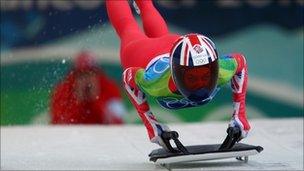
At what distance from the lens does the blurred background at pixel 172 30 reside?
28.5 ft

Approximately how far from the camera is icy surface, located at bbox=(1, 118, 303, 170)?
552 cm

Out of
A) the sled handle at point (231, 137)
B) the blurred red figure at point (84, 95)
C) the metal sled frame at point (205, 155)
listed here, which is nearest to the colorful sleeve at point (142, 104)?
the metal sled frame at point (205, 155)

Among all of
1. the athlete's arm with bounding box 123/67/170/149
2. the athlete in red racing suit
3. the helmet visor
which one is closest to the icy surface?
the athlete's arm with bounding box 123/67/170/149

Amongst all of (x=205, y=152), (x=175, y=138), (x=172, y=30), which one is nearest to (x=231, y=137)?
(x=205, y=152)

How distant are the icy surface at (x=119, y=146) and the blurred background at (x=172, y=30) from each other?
1.54 ft

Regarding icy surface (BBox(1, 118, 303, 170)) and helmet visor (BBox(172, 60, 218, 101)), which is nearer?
helmet visor (BBox(172, 60, 218, 101))

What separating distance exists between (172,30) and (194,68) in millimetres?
3994

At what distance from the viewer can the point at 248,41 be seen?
891 centimetres

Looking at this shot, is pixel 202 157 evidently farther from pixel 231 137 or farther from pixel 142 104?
pixel 142 104

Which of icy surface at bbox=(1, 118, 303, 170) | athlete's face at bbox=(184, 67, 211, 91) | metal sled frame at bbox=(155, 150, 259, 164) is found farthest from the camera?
icy surface at bbox=(1, 118, 303, 170)

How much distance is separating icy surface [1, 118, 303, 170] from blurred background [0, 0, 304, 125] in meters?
0.47

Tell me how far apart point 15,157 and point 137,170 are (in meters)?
1.24

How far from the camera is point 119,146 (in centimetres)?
677

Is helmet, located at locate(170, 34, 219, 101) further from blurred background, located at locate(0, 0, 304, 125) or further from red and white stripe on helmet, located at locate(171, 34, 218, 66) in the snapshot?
blurred background, located at locate(0, 0, 304, 125)
